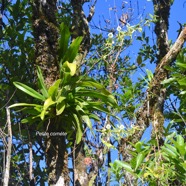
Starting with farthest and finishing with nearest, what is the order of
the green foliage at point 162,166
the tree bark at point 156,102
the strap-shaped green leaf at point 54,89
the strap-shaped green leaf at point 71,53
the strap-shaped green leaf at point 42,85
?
the tree bark at point 156,102
the strap-shaped green leaf at point 71,53
the strap-shaped green leaf at point 42,85
the strap-shaped green leaf at point 54,89
the green foliage at point 162,166

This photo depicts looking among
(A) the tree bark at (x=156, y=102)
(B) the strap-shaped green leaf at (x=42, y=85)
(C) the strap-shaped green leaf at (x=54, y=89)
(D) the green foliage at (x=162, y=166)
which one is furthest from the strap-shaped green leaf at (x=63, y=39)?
(D) the green foliage at (x=162, y=166)

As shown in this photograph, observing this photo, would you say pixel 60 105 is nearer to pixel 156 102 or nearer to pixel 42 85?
pixel 42 85

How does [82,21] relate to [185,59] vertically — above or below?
above

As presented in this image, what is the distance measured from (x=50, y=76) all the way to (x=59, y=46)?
0.85ft

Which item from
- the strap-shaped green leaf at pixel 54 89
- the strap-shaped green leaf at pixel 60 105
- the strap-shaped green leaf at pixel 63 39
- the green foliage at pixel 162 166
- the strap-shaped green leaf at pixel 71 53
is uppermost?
the strap-shaped green leaf at pixel 63 39

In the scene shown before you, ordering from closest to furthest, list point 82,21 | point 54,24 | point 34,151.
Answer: point 54,24
point 82,21
point 34,151

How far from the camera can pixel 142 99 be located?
471 centimetres

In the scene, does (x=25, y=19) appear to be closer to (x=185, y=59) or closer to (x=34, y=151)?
(x=34, y=151)

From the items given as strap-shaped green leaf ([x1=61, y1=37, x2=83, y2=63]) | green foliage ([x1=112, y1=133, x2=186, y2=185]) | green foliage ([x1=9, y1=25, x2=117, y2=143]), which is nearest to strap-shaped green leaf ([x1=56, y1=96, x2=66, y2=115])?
green foliage ([x1=9, y1=25, x2=117, y2=143])

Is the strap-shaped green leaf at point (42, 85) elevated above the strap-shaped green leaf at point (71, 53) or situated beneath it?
situated beneath

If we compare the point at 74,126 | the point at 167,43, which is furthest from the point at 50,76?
the point at 167,43

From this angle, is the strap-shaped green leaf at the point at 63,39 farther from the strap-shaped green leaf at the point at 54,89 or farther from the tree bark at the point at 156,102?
the tree bark at the point at 156,102

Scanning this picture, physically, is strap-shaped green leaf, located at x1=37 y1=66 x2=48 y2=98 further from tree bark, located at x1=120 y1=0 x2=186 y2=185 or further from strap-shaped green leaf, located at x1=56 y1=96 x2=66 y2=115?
tree bark, located at x1=120 y1=0 x2=186 y2=185

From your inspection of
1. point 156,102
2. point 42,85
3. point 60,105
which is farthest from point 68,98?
point 156,102
